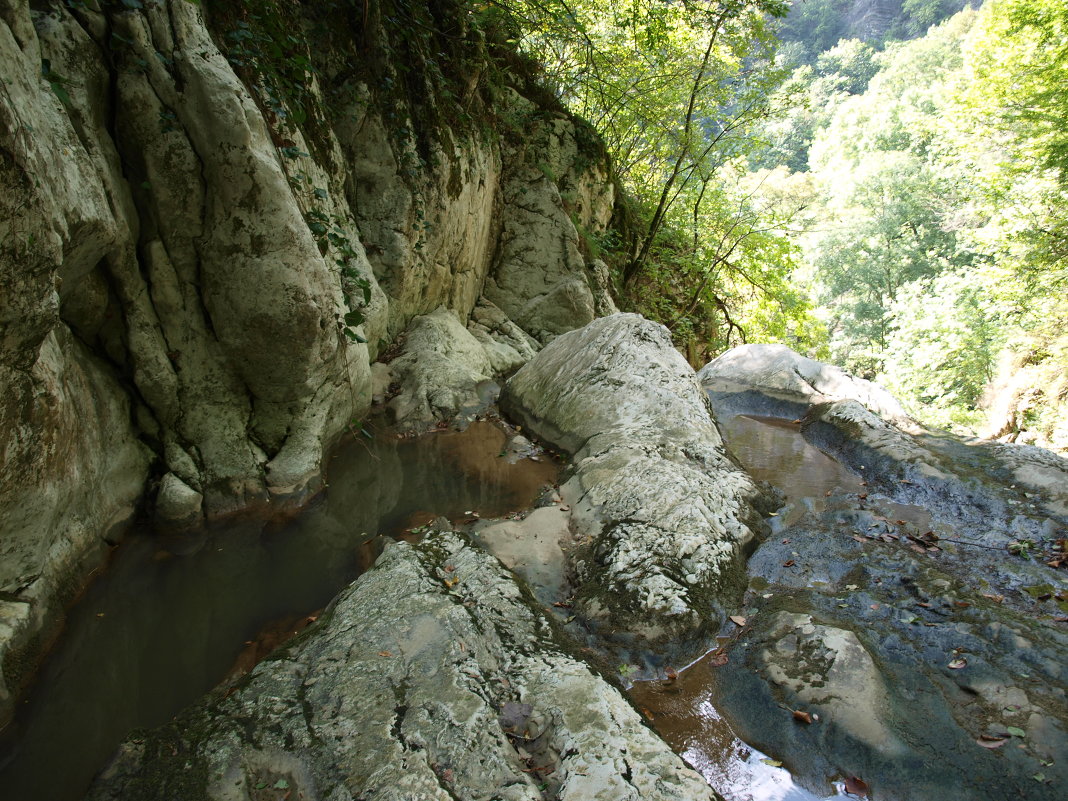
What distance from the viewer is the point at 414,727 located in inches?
89.2

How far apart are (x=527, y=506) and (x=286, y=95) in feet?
14.7

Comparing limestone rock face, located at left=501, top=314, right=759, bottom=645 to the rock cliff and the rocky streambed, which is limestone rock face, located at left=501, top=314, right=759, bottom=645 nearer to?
the rocky streambed

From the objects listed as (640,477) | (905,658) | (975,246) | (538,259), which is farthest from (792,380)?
(975,246)

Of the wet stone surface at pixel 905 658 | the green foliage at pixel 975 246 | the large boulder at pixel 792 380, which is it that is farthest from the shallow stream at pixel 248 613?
the green foliage at pixel 975 246

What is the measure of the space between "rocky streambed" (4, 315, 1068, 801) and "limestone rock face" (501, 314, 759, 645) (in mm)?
27

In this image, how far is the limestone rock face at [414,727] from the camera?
2053 millimetres

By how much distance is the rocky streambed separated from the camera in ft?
7.15

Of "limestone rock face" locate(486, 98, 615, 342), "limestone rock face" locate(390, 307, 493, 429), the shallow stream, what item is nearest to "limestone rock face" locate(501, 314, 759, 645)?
the shallow stream

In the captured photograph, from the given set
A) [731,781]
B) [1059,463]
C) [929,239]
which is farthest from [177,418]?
[929,239]

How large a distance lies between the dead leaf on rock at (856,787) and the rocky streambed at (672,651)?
0.04 ft

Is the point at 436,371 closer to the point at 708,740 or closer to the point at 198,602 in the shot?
the point at 198,602

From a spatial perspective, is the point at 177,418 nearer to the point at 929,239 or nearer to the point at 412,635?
the point at 412,635

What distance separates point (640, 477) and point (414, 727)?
2794 millimetres

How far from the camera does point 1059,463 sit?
530 centimetres
